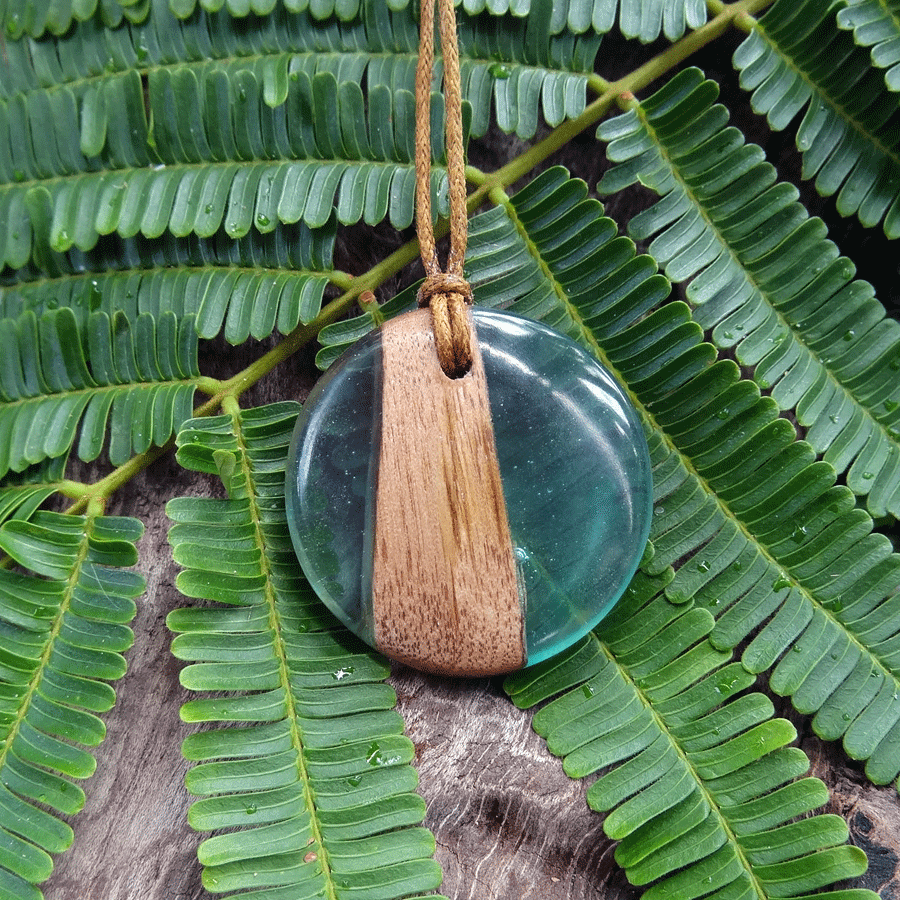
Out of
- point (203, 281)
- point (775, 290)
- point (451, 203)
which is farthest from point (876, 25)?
point (203, 281)

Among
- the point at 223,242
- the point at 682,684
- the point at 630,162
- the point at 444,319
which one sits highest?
the point at 223,242

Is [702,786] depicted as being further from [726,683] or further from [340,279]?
[340,279]

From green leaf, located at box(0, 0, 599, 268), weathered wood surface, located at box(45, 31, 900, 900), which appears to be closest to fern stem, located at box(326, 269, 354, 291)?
green leaf, located at box(0, 0, 599, 268)

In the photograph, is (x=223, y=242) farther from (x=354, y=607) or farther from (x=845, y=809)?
(x=845, y=809)

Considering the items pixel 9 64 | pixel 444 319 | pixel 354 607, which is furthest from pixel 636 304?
pixel 9 64

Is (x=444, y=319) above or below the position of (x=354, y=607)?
above

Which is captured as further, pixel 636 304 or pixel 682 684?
pixel 636 304

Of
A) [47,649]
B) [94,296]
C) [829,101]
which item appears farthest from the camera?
[94,296]

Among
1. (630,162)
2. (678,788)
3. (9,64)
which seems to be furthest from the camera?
(9,64)
